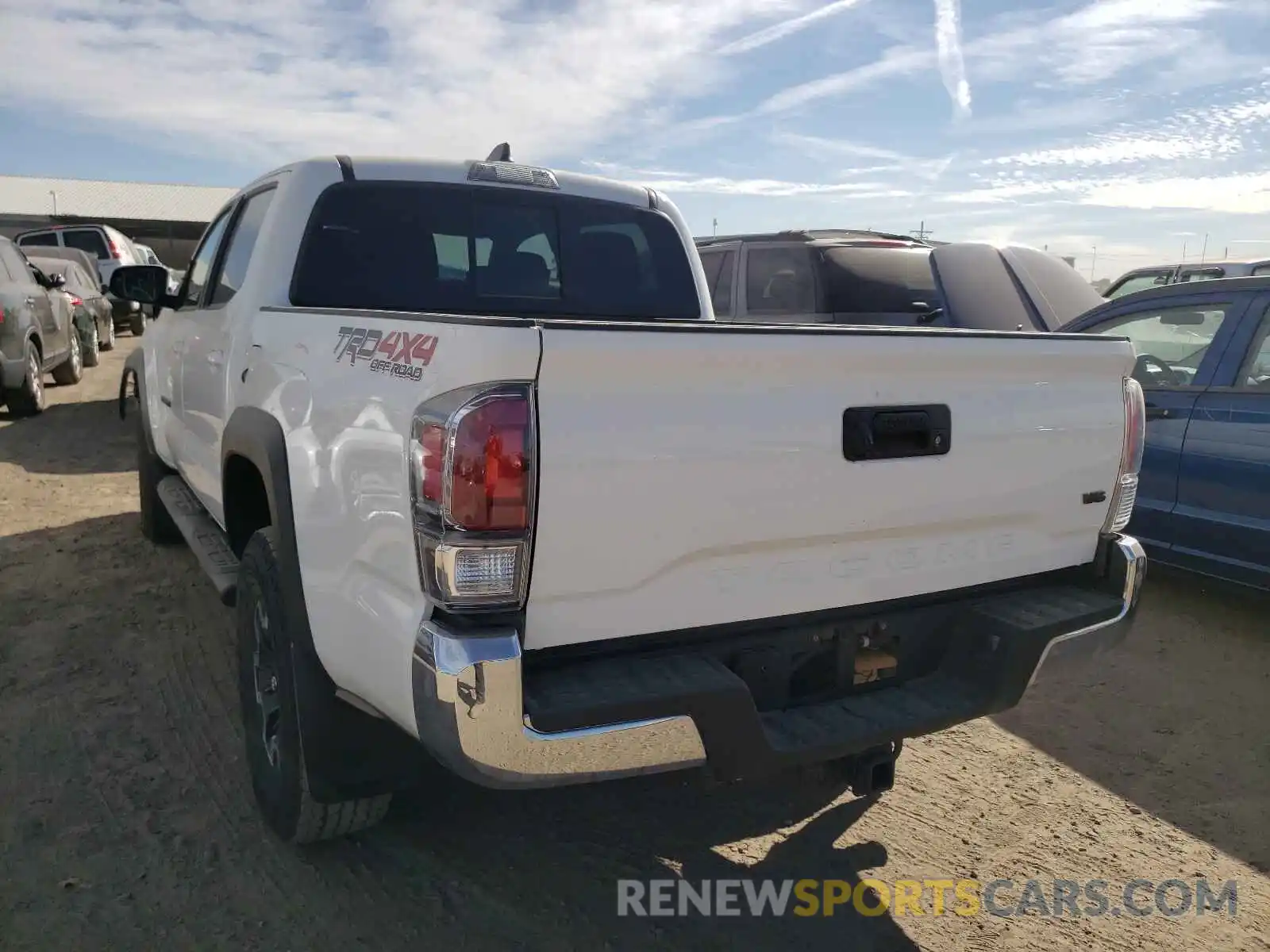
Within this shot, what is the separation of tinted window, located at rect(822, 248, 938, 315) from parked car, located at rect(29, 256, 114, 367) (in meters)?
9.67

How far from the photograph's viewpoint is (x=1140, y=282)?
1384 centimetres

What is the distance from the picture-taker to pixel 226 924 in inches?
103

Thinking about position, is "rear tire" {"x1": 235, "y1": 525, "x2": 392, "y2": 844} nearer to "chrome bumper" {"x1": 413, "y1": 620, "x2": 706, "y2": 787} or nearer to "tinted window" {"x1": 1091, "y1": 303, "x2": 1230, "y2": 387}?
"chrome bumper" {"x1": 413, "y1": 620, "x2": 706, "y2": 787}

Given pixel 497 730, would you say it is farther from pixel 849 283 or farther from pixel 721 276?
pixel 721 276

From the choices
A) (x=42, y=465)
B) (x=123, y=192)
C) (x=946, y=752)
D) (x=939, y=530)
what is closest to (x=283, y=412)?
(x=939, y=530)

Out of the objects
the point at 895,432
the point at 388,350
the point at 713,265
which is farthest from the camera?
the point at 713,265

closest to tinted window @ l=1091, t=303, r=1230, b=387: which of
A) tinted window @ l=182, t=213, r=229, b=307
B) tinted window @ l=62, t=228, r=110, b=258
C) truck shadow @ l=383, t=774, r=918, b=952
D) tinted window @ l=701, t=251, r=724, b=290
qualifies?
truck shadow @ l=383, t=774, r=918, b=952

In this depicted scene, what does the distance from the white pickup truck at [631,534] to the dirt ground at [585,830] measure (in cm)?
27

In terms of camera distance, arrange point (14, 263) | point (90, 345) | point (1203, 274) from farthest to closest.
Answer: point (90, 345) → point (1203, 274) → point (14, 263)

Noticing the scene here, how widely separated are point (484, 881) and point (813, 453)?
156 centimetres

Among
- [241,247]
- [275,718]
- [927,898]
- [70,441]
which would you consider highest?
[241,247]

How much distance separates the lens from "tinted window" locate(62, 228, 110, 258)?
18.8 meters

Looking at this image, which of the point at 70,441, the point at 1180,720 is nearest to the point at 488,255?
the point at 1180,720

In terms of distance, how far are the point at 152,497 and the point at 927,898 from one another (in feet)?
16.3
